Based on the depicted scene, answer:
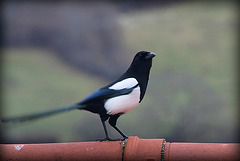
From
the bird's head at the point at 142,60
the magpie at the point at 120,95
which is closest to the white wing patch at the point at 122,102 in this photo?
the magpie at the point at 120,95

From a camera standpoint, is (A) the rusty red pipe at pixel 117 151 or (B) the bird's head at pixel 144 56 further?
(B) the bird's head at pixel 144 56

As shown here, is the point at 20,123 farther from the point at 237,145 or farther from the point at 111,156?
the point at 237,145

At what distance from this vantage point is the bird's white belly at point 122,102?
1902mm

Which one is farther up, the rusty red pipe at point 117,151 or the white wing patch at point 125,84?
the white wing patch at point 125,84

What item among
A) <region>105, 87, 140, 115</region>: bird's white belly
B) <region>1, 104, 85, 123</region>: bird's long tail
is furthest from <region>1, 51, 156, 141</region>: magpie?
<region>1, 104, 85, 123</region>: bird's long tail

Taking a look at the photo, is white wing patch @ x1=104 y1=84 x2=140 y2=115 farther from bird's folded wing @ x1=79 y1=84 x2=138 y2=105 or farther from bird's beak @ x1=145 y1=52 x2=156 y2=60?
bird's beak @ x1=145 y1=52 x2=156 y2=60

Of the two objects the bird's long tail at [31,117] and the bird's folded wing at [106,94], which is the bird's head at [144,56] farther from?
the bird's long tail at [31,117]

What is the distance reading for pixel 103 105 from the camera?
6.27ft

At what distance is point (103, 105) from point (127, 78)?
0.18 m

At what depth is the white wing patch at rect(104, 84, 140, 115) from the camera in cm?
190

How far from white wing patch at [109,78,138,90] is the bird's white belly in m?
0.03

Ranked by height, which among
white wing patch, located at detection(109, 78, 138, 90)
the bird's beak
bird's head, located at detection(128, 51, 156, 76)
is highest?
the bird's beak

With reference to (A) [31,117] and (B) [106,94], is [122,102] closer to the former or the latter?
(B) [106,94]

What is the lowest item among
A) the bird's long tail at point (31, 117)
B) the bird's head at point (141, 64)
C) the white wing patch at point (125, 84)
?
the bird's long tail at point (31, 117)
